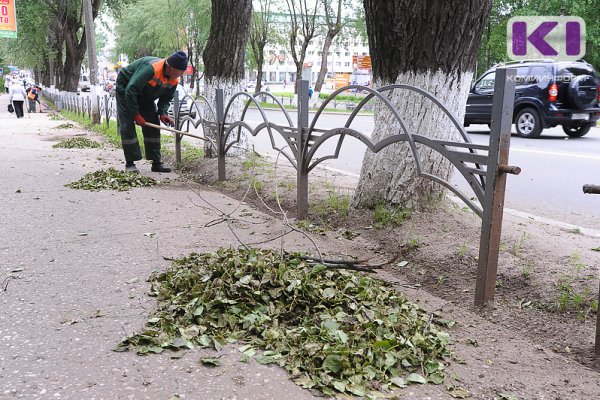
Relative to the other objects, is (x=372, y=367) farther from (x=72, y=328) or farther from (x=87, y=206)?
(x=87, y=206)

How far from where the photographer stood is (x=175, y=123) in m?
8.86

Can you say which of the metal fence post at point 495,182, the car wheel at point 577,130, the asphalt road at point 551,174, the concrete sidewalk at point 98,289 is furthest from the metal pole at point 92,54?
the metal fence post at point 495,182

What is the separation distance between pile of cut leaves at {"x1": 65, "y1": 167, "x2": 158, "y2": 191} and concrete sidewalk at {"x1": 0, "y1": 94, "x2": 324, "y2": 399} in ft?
0.71

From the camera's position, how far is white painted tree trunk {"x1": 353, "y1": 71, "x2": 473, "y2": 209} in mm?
4562

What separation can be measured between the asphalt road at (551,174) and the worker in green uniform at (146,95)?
3.08 meters

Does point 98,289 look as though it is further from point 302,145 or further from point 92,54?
point 92,54

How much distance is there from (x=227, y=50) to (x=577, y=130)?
9699mm

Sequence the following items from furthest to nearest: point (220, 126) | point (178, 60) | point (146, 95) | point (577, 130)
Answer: point (577, 130)
point (146, 95)
point (220, 126)
point (178, 60)

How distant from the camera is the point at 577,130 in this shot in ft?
46.5

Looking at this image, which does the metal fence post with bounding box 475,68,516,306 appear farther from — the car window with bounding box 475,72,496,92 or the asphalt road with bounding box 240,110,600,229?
the car window with bounding box 475,72,496,92

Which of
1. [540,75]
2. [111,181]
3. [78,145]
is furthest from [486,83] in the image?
[111,181]

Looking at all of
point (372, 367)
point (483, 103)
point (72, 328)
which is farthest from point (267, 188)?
point (483, 103)

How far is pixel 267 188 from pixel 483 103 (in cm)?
1040

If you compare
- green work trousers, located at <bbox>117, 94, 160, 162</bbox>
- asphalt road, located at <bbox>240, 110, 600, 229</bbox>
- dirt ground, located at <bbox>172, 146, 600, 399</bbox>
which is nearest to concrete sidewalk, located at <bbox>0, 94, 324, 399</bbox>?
dirt ground, located at <bbox>172, 146, 600, 399</bbox>
